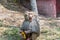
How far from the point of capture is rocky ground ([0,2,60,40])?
26.8ft

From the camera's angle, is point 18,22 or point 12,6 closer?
point 18,22

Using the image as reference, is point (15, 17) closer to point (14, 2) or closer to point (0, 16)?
point (0, 16)

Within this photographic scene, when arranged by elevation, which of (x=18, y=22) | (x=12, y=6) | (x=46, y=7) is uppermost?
(x=12, y=6)

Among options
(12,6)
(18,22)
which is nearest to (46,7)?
(12,6)

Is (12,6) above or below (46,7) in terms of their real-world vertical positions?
above

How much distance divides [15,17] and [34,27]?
3.39m

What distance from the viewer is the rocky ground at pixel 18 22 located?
26.8 feet

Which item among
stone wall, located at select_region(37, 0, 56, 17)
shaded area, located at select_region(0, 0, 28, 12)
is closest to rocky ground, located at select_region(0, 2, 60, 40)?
shaded area, located at select_region(0, 0, 28, 12)

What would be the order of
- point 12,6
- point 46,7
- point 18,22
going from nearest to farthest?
point 18,22 < point 12,6 < point 46,7

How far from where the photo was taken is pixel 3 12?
10.1 metres

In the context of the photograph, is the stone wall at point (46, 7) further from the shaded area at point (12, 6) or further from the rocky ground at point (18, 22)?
the rocky ground at point (18, 22)

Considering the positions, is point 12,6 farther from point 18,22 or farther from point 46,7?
point 18,22

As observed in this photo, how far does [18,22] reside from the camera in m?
9.25

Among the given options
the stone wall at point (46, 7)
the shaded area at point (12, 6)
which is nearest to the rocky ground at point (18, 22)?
the shaded area at point (12, 6)
